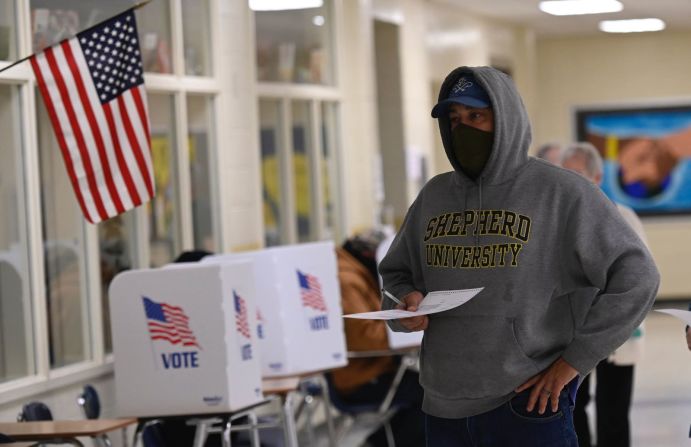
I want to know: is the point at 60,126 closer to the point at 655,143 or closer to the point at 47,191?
the point at 47,191

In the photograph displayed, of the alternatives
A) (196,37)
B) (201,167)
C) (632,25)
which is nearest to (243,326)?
(201,167)

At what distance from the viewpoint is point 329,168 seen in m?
10.0

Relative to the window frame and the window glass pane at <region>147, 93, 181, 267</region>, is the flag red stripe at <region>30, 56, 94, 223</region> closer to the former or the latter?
the window frame

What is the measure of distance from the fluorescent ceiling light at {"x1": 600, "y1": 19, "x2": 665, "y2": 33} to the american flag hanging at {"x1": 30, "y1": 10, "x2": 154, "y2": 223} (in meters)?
11.2

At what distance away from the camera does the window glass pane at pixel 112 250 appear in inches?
252

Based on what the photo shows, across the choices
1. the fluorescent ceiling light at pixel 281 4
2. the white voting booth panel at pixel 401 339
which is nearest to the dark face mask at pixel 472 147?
the white voting booth panel at pixel 401 339

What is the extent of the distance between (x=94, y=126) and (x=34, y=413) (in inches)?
40.6

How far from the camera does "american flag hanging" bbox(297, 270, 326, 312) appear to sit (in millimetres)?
6027

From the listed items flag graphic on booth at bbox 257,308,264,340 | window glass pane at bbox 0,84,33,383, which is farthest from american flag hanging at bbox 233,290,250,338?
window glass pane at bbox 0,84,33,383

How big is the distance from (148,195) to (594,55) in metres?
12.8

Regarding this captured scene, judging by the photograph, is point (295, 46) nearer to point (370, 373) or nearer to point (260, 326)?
point (370, 373)

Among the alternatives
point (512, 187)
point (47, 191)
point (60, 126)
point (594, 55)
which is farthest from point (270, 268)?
point (594, 55)

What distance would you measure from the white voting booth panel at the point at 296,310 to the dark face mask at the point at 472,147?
8.93 feet

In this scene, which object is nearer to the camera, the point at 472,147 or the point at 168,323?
the point at 472,147
